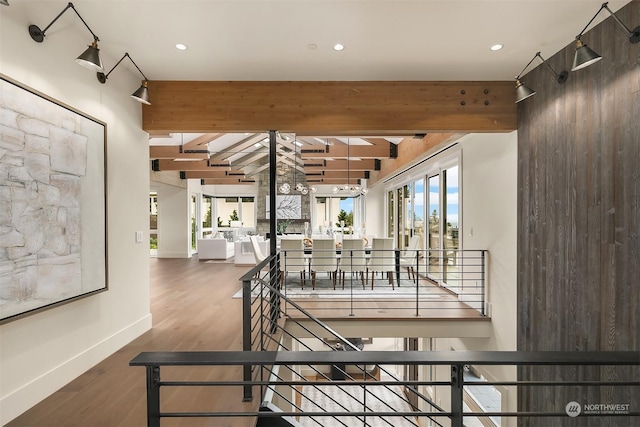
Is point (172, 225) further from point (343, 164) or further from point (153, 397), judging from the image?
point (153, 397)

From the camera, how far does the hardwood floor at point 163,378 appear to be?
84.3 inches

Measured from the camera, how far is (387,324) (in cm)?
439

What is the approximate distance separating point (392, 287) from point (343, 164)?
4.69m

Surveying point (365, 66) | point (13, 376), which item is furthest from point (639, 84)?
point (13, 376)

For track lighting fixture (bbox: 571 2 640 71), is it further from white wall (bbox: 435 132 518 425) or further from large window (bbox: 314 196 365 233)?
large window (bbox: 314 196 365 233)

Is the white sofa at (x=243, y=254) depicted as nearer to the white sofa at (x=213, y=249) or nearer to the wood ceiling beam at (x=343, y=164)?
the white sofa at (x=213, y=249)

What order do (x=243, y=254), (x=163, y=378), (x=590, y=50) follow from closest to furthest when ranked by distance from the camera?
(x=590, y=50)
(x=163, y=378)
(x=243, y=254)

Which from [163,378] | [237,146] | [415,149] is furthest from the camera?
[237,146]

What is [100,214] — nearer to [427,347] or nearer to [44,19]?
[44,19]

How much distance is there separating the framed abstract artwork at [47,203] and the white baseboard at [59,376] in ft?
1.67

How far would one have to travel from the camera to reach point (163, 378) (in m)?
2.63

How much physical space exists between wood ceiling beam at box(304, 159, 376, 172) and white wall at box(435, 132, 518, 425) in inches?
180

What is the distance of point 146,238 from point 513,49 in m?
4.17

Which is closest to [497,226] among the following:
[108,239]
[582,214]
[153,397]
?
[582,214]
